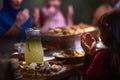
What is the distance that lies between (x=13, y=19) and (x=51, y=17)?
0.90 metres

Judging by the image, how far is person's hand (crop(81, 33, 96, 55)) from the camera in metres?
2.08

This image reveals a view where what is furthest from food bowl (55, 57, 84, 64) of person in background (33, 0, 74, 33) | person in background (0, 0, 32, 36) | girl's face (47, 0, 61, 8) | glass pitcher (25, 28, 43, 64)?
girl's face (47, 0, 61, 8)

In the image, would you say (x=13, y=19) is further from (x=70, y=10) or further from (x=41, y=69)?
(x=41, y=69)

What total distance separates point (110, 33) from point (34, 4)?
2.73 meters

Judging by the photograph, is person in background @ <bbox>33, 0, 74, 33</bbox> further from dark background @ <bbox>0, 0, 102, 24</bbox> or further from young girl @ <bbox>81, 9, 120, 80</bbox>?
young girl @ <bbox>81, 9, 120, 80</bbox>

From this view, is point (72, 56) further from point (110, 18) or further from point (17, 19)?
point (17, 19)

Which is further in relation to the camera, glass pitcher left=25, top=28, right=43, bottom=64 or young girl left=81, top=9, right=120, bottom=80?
glass pitcher left=25, top=28, right=43, bottom=64

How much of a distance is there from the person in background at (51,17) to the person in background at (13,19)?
566 millimetres

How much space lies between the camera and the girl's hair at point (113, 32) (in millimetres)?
1602

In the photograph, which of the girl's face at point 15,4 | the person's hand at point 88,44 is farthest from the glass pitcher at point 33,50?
the girl's face at point 15,4

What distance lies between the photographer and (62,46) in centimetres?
261

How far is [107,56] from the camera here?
1.78 m

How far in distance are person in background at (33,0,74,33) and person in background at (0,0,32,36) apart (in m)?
0.57

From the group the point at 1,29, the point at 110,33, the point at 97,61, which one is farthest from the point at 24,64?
the point at 1,29
